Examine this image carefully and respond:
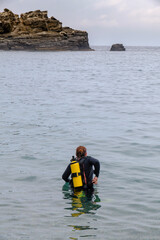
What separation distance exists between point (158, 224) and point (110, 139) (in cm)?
895

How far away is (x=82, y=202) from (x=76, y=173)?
0.81 m

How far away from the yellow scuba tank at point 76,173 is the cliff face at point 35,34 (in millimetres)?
132355

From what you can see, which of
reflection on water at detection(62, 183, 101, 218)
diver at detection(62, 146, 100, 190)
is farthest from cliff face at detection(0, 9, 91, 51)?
diver at detection(62, 146, 100, 190)

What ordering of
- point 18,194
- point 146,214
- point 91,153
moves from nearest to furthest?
point 146,214
point 18,194
point 91,153

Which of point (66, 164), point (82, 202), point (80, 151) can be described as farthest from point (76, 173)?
point (66, 164)

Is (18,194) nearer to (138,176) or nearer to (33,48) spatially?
(138,176)

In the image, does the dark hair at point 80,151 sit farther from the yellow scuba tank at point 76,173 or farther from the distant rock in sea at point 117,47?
the distant rock in sea at point 117,47

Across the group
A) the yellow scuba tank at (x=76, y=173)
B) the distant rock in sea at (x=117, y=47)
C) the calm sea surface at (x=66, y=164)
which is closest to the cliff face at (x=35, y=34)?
the distant rock in sea at (x=117, y=47)

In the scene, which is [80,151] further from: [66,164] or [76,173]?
[66,164]

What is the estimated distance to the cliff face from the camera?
456 feet

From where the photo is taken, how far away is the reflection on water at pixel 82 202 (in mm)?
9359

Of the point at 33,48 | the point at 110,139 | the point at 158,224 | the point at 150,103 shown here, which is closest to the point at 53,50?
the point at 33,48

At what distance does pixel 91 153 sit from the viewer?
15469mm

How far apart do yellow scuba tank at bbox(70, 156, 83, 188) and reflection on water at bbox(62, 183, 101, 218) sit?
37 cm
